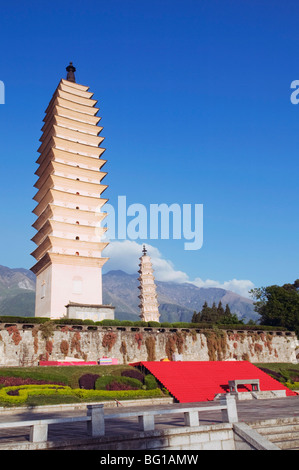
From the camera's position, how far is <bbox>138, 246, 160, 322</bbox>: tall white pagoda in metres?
58.3

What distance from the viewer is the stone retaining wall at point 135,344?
27.0 meters

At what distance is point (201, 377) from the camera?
23938mm

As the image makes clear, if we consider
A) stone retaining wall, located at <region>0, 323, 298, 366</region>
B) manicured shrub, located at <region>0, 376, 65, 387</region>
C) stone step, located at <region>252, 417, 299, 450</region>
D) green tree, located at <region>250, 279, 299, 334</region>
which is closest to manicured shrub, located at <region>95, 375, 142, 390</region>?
manicured shrub, located at <region>0, 376, 65, 387</region>

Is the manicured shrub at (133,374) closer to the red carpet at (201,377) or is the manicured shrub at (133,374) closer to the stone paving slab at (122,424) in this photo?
the red carpet at (201,377)

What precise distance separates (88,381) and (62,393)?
8.93ft

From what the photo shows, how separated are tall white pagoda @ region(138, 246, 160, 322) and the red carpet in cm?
2985

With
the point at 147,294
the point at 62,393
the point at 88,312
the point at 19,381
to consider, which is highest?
the point at 147,294

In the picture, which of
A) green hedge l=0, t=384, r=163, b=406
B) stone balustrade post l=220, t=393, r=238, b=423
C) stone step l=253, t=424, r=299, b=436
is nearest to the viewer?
stone step l=253, t=424, r=299, b=436

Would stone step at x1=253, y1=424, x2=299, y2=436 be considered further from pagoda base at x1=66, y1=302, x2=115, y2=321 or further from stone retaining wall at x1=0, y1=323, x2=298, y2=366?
pagoda base at x1=66, y1=302, x2=115, y2=321

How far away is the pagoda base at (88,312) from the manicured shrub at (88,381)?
11.3 m

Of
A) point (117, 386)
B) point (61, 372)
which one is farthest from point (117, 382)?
point (61, 372)

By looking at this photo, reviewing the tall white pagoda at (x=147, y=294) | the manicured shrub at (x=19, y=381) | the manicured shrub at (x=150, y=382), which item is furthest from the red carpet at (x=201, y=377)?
the tall white pagoda at (x=147, y=294)

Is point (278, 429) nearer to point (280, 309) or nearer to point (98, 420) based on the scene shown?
point (98, 420)
